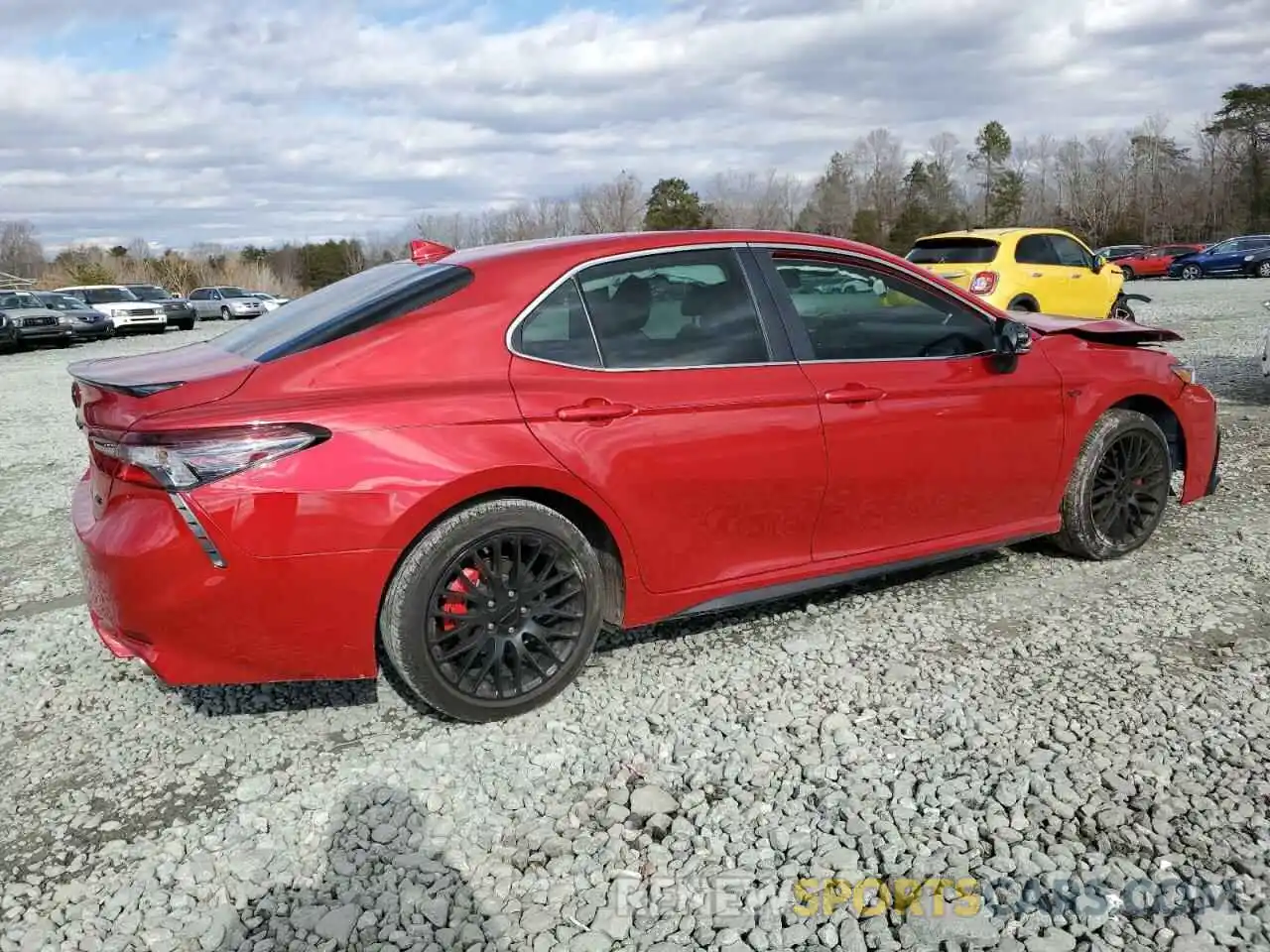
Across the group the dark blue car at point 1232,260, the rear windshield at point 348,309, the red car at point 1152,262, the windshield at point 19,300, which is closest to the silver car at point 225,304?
the windshield at point 19,300

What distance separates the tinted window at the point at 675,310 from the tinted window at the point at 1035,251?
410 inches

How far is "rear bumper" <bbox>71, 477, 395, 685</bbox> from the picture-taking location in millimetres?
2961

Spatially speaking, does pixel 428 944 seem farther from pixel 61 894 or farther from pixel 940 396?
pixel 940 396

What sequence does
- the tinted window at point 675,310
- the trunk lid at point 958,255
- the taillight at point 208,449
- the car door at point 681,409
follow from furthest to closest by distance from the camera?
1. the trunk lid at point 958,255
2. the tinted window at point 675,310
3. the car door at point 681,409
4. the taillight at point 208,449

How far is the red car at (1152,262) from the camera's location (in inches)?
1500

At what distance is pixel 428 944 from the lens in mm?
2377

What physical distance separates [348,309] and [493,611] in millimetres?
1158

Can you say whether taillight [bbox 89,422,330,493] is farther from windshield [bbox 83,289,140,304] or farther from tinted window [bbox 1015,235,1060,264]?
windshield [bbox 83,289,140,304]

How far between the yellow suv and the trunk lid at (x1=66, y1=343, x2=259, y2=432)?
1087 cm

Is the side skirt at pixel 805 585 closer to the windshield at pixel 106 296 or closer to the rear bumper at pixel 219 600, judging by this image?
the rear bumper at pixel 219 600

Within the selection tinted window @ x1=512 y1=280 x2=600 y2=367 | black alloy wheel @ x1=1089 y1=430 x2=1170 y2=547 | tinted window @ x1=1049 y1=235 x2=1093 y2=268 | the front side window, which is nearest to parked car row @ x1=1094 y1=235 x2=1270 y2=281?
tinted window @ x1=1049 y1=235 x2=1093 y2=268

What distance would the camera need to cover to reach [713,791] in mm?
2965

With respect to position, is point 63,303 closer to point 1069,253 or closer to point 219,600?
point 1069,253

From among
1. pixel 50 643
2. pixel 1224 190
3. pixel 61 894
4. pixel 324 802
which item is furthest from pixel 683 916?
pixel 1224 190
